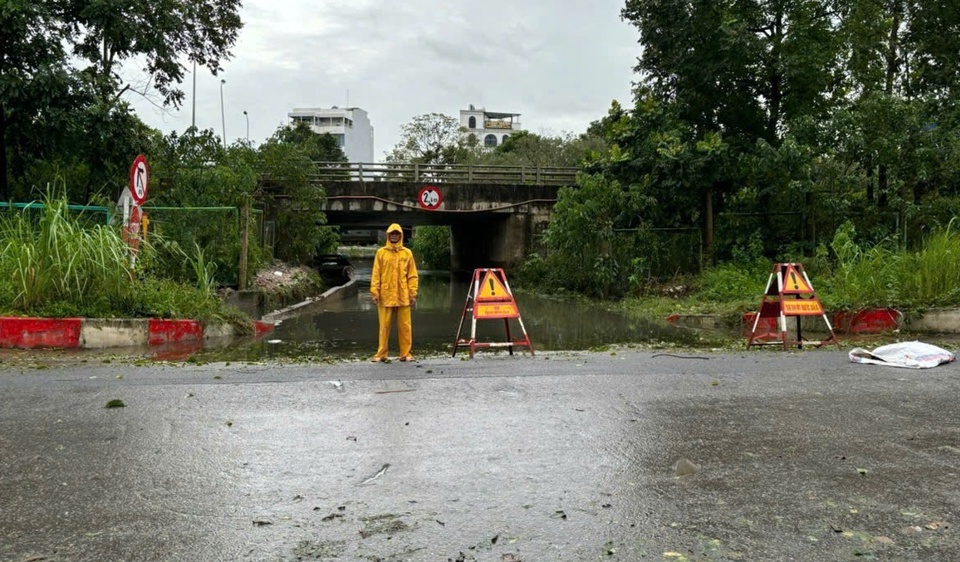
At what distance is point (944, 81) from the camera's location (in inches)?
750

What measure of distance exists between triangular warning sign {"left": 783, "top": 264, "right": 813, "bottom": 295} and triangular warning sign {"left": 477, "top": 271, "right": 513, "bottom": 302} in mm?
4051

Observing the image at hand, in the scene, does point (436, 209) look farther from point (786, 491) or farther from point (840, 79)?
point (786, 491)

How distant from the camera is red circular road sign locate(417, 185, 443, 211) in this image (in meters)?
31.5

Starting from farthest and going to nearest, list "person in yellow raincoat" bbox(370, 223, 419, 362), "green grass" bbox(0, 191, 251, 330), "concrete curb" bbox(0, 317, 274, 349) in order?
"green grass" bbox(0, 191, 251, 330), "concrete curb" bbox(0, 317, 274, 349), "person in yellow raincoat" bbox(370, 223, 419, 362)

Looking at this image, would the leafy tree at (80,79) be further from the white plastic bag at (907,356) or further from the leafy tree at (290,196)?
the white plastic bag at (907,356)

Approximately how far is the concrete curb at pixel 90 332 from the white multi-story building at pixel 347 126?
95773 mm

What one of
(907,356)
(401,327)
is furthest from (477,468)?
(907,356)

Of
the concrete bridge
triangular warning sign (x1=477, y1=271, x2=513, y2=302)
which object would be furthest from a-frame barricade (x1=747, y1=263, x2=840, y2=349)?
the concrete bridge

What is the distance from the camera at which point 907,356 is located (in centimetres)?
847

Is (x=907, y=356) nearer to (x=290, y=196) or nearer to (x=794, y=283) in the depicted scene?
(x=794, y=283)

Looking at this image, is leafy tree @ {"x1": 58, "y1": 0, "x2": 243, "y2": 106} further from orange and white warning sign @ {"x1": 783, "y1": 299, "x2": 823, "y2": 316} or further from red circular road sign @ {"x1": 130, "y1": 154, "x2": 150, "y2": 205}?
orange and white warning sign @ {"x1": 783, "y1": 299, "x2": 823, "y2": 316}

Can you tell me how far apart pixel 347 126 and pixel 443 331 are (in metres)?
97.8

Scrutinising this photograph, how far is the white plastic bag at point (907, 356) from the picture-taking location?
831cm

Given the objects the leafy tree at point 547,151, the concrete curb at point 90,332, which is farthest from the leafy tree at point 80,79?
the leafy tree at point 547,151
